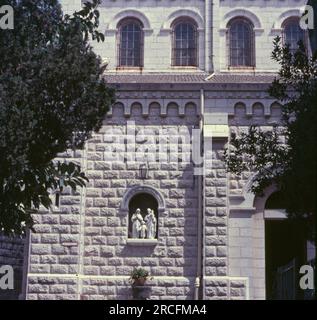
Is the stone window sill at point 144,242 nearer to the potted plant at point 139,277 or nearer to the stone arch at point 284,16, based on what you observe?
the potted plant at point 139,277

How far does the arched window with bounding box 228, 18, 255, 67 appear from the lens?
24.8 meters

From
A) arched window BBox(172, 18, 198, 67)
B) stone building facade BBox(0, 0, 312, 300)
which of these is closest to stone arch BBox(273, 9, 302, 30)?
stone building facade BBox(0, 0, 312, 300)

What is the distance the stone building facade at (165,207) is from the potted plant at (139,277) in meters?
0.22

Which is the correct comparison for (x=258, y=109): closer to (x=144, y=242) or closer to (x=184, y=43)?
(x=184, y=43)

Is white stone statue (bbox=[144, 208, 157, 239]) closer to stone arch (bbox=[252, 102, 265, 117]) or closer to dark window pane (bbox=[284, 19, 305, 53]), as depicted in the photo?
stone arch (bbox=[252, 102, 265, 117])

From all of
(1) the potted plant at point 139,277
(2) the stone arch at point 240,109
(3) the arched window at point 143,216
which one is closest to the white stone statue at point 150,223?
(3) the arched window at point 143,216

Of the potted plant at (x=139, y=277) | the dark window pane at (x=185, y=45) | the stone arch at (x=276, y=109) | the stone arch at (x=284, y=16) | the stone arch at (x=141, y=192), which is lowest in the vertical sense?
the potted plant at (x=139, y=277)

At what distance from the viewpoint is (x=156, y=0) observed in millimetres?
25516

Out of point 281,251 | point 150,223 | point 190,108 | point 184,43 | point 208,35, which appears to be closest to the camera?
point 150,223

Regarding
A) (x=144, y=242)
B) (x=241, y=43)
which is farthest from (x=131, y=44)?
(x=144, y=242)

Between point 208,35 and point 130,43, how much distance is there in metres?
2.98

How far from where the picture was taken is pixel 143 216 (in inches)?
854

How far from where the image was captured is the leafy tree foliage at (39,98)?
41.0 ft
